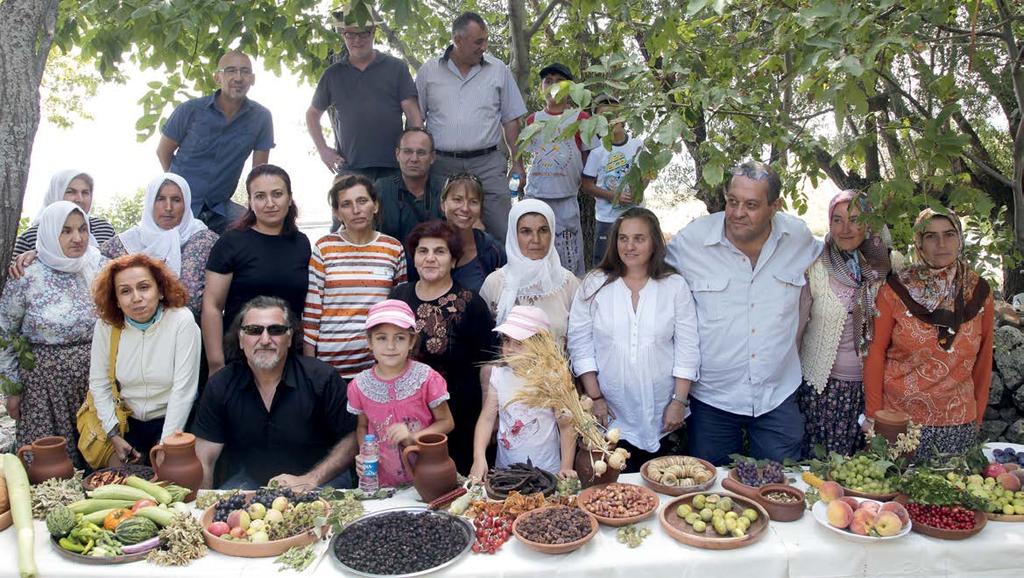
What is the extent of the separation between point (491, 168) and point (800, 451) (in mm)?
2893

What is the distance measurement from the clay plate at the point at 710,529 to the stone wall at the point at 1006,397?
3.44 meters

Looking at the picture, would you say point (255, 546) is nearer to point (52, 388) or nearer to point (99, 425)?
point (99, 425)

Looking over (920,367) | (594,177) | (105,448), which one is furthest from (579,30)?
(105,448)

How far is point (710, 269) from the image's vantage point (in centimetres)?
379

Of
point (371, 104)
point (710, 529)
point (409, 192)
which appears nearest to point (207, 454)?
point (409, 192)

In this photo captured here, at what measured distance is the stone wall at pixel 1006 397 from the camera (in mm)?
5234

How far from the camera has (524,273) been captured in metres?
3.97

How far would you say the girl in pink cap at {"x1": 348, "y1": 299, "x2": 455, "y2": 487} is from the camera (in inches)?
134

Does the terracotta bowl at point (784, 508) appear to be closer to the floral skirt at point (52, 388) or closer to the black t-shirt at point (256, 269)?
the black t-shirt at point (256, 269)

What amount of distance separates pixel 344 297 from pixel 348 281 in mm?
92

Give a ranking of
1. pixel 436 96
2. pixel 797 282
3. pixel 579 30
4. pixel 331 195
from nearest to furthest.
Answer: pixel 797 282
pixel 331 195
pixel 436 96
pixel 579 30

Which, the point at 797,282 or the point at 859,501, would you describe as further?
the point at 797,282

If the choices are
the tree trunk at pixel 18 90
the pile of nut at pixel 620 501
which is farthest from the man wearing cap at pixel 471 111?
the pile of nut at pixel 620 501

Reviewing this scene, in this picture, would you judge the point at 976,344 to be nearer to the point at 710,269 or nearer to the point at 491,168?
the point at 710,269
